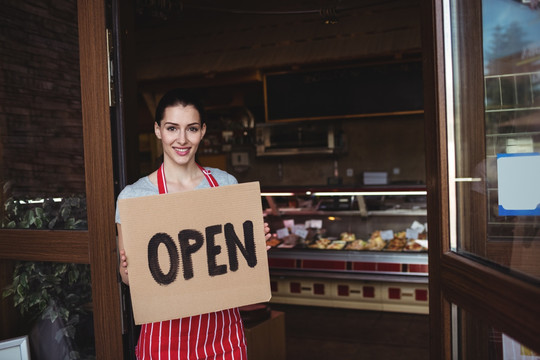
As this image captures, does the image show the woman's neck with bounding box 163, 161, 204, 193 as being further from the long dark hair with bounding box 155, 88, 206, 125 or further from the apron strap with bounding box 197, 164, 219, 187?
the long dark hair with bounding box 155, 88, 206, 125

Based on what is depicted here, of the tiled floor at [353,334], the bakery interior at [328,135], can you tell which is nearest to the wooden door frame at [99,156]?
the bakery interior at [328,135]

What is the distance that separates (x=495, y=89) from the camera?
1456mm

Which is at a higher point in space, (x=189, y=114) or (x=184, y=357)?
(x=189, y=114)

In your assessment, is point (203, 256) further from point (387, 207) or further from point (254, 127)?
point (254, 127)

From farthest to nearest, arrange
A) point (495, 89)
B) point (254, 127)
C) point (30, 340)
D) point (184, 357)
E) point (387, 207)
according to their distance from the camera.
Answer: point (254, 127), point (387, 207), point (30, 340), point (184, 357), point (495, 89)

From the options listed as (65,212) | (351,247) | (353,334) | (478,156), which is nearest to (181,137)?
(65,212)

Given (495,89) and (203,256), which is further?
(203,256)

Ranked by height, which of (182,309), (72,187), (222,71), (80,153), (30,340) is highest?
(222,71)

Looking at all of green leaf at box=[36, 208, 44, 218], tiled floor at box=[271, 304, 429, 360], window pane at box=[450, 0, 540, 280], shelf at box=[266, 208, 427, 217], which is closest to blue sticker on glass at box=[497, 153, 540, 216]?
window pane at box=[450, 0, 540, 280]

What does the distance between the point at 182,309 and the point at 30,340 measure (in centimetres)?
105

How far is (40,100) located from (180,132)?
745mm

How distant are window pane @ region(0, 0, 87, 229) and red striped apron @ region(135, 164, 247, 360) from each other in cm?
43

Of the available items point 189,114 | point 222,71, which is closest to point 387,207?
point 222,71

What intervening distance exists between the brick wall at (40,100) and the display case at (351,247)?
3.63 meters
